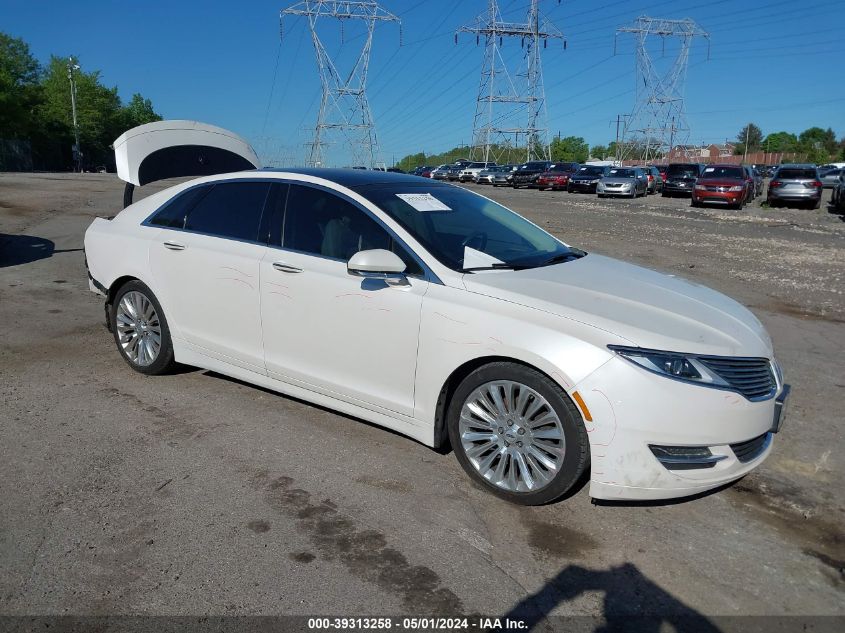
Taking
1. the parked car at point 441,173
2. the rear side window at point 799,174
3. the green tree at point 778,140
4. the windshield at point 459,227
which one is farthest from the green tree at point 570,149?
the windshield at point 459,227

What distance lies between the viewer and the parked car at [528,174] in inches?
1683

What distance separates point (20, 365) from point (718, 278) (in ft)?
30.9

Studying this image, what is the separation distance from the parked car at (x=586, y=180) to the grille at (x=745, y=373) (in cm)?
3404

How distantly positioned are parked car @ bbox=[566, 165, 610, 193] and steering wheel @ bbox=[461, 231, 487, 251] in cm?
3338

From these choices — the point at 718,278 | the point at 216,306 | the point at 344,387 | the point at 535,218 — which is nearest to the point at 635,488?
the point at 344,387

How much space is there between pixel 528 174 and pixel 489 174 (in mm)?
7407

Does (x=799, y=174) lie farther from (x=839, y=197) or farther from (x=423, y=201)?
(x=423, y=201)

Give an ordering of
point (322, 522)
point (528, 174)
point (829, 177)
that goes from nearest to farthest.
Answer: point (322, 522)
point (528, 174)
point (829, 177)

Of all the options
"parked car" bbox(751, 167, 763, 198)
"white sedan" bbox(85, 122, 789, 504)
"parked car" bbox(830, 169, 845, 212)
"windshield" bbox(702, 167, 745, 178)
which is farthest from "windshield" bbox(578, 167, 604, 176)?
"white sedan" bbox(85, 122, 789, 504)

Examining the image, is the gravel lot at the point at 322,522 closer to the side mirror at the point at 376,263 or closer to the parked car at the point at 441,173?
the side mirror at the point at 376,263

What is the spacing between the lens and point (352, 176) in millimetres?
4645

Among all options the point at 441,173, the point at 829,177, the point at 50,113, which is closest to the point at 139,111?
the point at 50,113

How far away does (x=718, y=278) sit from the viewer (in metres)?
10.5

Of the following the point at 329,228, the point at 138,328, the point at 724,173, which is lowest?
the point at 138,328
